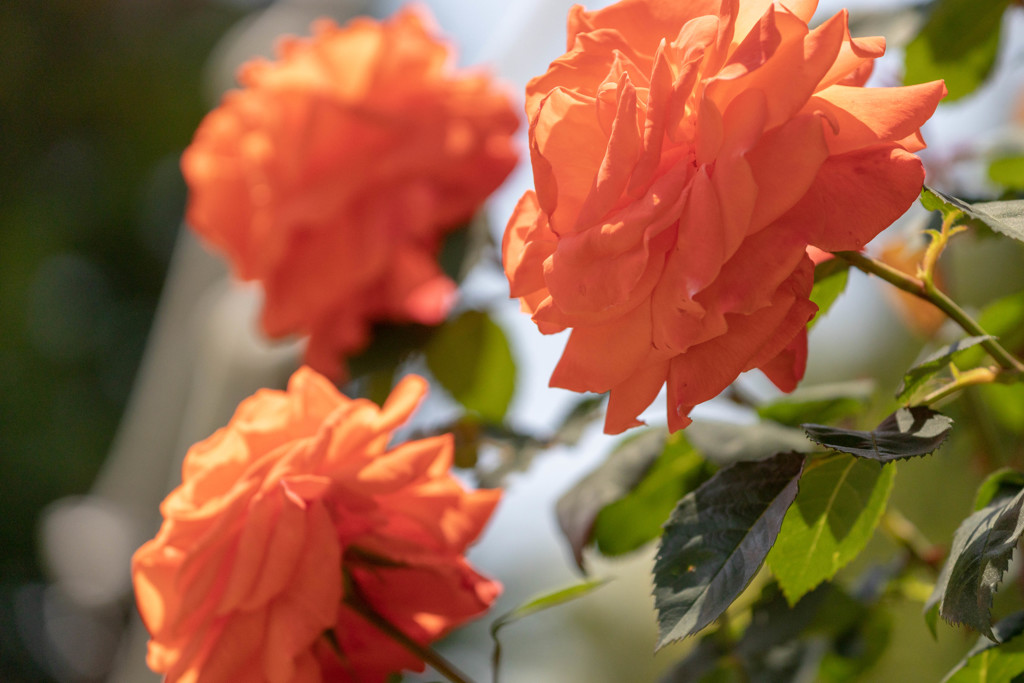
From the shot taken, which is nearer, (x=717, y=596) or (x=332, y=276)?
(x=717, y=596)

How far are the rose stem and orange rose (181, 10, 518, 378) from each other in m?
0.23

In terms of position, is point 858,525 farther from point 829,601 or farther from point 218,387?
point 218,387

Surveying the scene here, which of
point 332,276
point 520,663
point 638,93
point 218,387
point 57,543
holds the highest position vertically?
point 638,93

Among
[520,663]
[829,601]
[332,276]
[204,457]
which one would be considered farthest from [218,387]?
[520,663]

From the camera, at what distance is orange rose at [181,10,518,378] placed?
482 mm

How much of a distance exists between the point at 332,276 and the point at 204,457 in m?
0.22

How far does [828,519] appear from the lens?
9.0 inches

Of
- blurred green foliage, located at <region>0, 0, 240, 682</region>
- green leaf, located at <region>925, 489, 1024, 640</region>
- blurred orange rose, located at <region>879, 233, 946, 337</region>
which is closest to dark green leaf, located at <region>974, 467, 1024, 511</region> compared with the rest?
green leaf, located at <region>925, 489, 1024, 640</region>

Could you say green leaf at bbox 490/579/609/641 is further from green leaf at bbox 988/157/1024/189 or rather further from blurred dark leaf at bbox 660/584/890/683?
green leaf at bbox 988/157/1024/189

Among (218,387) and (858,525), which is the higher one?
(858,525)

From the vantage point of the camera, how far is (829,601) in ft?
1.07

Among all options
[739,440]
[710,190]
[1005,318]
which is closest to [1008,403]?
[1005,318]

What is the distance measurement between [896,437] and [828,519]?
0.15 feet

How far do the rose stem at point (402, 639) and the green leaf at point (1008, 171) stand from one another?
0.34 meters
